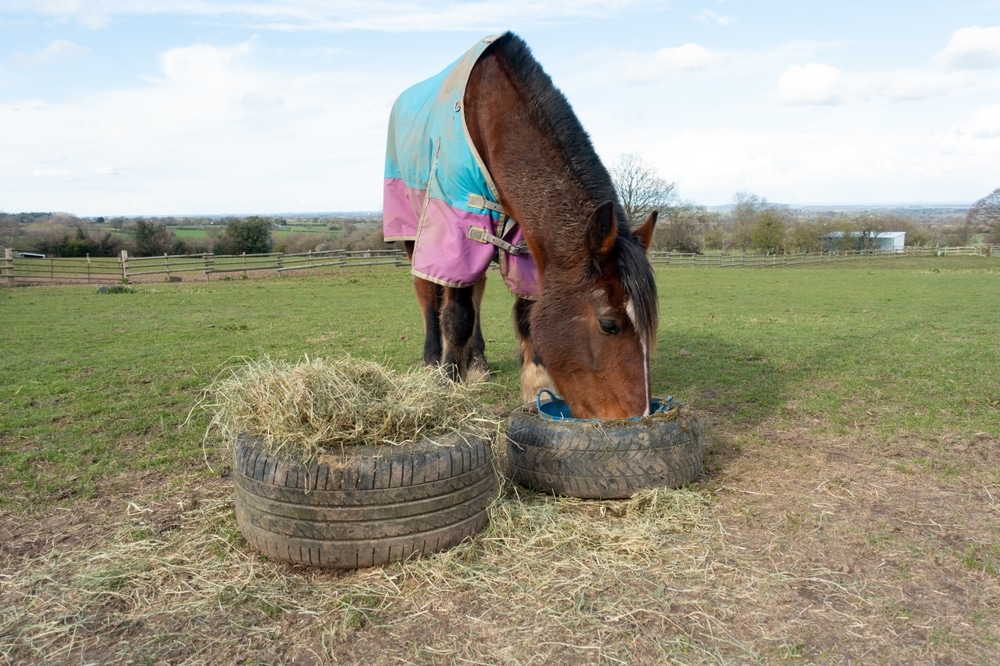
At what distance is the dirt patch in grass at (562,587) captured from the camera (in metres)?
2.33

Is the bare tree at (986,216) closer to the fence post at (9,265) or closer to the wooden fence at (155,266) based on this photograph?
the wooden fence at (155,266)

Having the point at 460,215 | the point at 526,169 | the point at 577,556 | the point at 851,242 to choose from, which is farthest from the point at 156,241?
the point at 851,242

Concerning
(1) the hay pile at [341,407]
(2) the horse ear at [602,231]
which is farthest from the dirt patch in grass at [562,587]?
(2) the horse ear at [602,231]

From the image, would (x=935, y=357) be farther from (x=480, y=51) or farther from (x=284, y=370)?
(x=284, y=370)

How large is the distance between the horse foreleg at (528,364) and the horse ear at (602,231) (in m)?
1.39

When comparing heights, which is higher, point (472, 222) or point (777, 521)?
point (472, 222)

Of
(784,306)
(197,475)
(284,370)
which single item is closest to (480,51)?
(284,370)

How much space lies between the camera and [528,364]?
16.9ft

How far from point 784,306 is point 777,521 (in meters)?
13.6

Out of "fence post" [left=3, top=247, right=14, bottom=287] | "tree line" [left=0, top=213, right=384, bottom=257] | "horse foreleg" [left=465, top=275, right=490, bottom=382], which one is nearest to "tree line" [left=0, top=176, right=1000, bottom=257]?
"tree line" [left=0, top=213, right=384, bottom=257]

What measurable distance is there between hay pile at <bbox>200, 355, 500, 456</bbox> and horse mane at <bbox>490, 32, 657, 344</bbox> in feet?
3.44

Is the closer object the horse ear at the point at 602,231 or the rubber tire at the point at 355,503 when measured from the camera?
the rubber tire at the point at 355,503

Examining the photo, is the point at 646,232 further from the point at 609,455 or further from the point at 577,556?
the point at 577,556

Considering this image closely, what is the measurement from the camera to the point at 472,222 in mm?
4586
